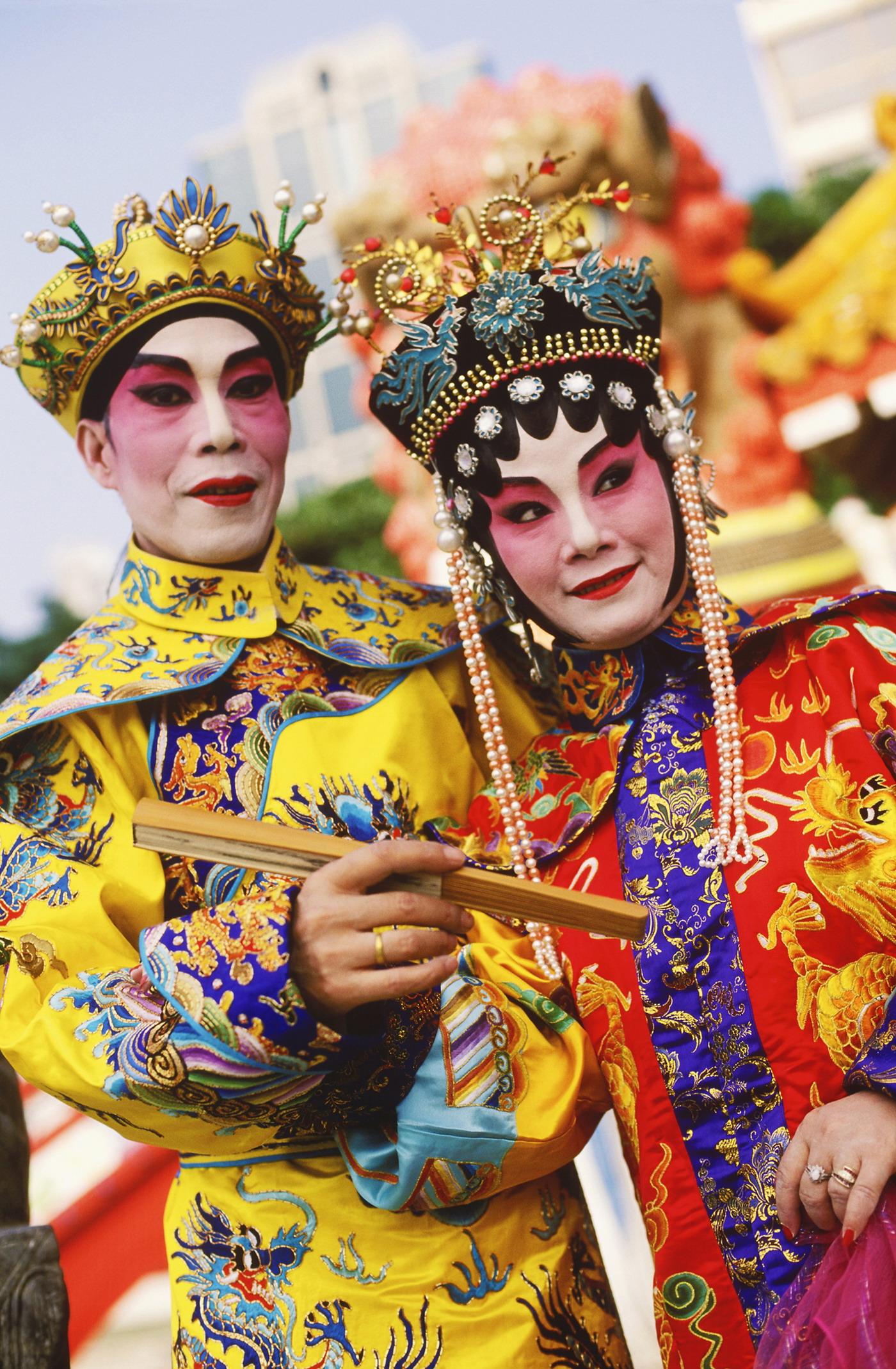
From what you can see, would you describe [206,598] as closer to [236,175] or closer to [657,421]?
[657,421]

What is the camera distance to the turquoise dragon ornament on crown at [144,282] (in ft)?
7.39

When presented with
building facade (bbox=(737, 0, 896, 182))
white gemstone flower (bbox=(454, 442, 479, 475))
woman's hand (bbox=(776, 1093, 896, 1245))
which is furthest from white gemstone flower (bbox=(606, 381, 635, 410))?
building facade (bbox=(737, 0, 896, 182))

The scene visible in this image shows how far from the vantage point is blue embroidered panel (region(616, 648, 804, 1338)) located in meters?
1.78

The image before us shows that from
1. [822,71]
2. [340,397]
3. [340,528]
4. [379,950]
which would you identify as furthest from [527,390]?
[340,397]

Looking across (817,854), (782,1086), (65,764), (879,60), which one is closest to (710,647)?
(817,854)

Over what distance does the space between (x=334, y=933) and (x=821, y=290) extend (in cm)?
901

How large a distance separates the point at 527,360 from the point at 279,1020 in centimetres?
113

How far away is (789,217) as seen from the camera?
9914mm

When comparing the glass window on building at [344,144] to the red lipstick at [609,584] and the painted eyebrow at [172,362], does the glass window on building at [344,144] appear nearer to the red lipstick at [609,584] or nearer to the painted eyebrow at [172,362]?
the painted eyebrow at [172,362]

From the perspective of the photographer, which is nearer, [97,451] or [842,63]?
[97,451]

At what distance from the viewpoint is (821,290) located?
31.0 ft

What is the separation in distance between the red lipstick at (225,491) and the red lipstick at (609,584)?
25.1 inches

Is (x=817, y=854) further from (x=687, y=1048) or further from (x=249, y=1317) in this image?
(x=249, y=1317)

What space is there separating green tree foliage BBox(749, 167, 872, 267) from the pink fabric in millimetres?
9478
